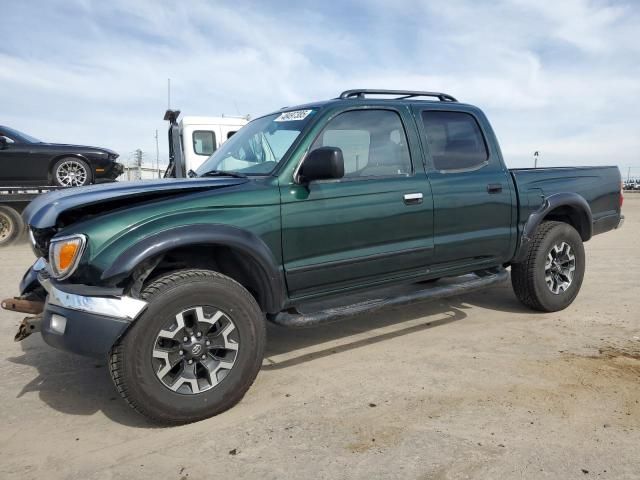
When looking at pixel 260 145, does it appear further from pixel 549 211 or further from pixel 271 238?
pixel 549 211

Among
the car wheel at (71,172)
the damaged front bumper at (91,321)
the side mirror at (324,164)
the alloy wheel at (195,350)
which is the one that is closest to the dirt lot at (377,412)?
the alloy wheel at (195,350)

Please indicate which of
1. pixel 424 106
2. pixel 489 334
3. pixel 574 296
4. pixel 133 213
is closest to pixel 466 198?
pixel 424 106

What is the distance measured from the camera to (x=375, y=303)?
3660 millimetres

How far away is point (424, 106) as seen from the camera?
13.7 ft

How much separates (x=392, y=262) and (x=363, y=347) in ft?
2.50

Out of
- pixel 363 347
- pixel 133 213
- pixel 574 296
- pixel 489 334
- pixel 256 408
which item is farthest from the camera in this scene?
pixel 574 296

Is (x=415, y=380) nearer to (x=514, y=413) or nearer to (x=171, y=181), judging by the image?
(x=514, y=413)

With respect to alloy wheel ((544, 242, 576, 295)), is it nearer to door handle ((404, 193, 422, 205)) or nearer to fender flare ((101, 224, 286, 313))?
door handle ((404, 193, 422, 205))

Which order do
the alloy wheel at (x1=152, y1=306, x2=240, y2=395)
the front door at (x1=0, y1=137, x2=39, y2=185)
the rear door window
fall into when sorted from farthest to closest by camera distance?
the front door at (x1=0, y1=137, x2=39, y2=185)
the rear door window
the alloy wheel at (x1=152, y1=306, x2=240, y2=395)

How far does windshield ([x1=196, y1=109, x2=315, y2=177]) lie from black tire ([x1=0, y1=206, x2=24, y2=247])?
7219 millimetres

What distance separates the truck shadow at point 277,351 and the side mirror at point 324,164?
4.33 feet

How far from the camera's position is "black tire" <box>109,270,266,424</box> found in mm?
2703

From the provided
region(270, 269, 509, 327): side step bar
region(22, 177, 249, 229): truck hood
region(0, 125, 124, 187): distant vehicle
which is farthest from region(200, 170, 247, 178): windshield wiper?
region(0, 125, 124, 187): distant vehicle

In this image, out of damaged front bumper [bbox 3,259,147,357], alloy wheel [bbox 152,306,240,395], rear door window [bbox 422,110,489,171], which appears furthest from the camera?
rear door window [bbox 422,110,489,171]
